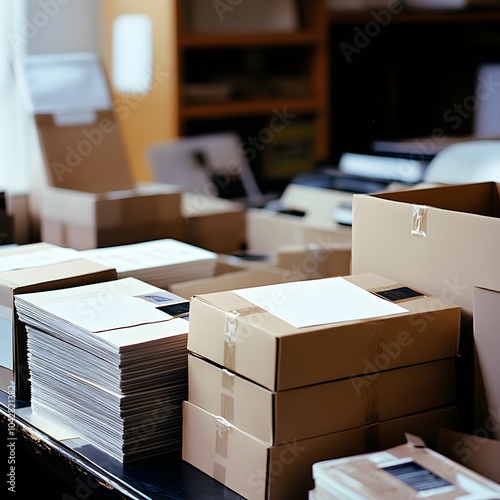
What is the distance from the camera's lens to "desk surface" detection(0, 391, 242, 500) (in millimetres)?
1325

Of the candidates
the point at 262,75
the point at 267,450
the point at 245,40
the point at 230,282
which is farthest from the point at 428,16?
the point at 267,450

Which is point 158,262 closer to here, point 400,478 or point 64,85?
point 400,478

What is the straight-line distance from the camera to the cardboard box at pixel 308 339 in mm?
1219

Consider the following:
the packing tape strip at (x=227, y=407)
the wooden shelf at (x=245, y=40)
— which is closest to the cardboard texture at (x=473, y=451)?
the packing tape strip at (x=227, y=407)

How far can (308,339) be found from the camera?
1.22 m

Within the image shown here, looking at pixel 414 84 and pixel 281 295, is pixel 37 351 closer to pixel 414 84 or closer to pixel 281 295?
pixel 281 295

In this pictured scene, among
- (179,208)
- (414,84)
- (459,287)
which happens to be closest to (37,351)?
(459,287)

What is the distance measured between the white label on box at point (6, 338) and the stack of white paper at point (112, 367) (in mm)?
79

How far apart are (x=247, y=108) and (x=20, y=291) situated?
2857mm

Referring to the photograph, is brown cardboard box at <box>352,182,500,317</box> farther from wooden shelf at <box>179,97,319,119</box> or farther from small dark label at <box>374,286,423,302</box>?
wooden shelf at <box>179,97,319,119</box>

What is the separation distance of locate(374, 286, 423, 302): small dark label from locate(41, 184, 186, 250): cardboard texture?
1340 mm

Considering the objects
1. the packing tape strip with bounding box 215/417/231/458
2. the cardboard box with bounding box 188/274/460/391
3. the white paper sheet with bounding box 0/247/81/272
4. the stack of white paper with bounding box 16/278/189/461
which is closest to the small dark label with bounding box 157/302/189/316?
the stack of white paper with bounding box 16/278/189/461

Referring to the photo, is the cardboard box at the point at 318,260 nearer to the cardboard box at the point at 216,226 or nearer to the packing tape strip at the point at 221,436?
the cardboard box at the point at 216,226

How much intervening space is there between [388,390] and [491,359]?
162mm
